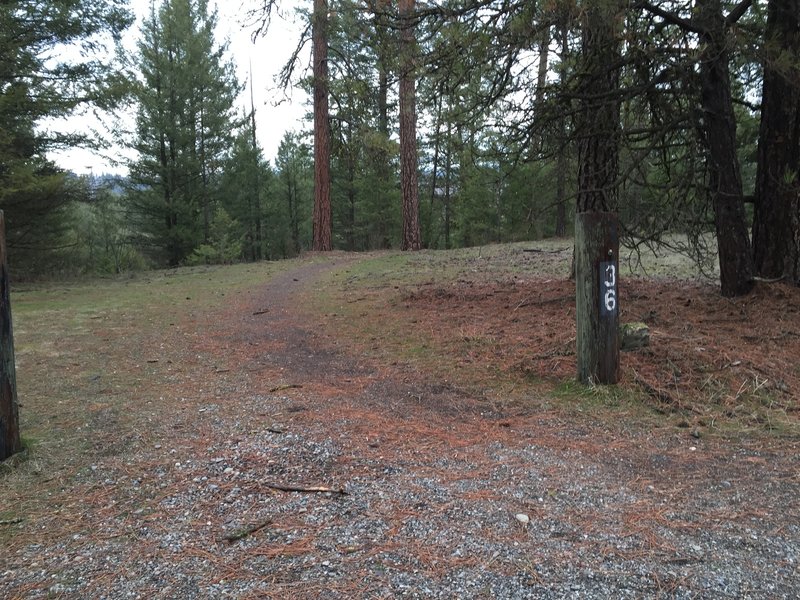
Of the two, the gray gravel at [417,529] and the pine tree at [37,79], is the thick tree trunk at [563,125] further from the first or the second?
the pine tree at [37,79]

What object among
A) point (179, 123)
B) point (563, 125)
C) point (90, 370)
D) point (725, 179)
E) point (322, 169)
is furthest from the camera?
point (179, 123)

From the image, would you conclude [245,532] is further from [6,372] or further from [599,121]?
[599,121]

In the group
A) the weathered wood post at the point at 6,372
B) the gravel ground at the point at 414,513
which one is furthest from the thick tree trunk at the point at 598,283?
the weathered wood post at the point at 6,372

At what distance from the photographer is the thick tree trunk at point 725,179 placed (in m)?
6.10

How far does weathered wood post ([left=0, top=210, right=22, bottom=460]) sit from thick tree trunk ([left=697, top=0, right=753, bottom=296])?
22.0 ft

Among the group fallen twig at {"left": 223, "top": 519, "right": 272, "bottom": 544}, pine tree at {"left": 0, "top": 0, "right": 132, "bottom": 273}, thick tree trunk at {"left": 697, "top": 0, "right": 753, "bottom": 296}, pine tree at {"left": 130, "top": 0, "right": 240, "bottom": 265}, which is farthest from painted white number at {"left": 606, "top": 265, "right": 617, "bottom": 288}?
pine tree at {"left": 130, "top": 0, "right": 240, "bottom": 265}

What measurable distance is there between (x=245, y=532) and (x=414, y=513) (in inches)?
31.1

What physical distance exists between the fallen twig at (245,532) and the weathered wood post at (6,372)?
70.5 inches

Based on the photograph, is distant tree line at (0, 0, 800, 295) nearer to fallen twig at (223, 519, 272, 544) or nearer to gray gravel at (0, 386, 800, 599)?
gray gravel at (0, 386, 800, 599)

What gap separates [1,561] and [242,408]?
2.03m

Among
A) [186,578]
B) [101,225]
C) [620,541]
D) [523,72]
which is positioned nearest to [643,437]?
[620,541]

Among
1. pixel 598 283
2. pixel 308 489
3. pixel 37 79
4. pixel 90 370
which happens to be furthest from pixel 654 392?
pixel 37 79

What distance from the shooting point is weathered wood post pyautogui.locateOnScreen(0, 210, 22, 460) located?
10.2ft

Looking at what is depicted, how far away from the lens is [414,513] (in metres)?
2.56
